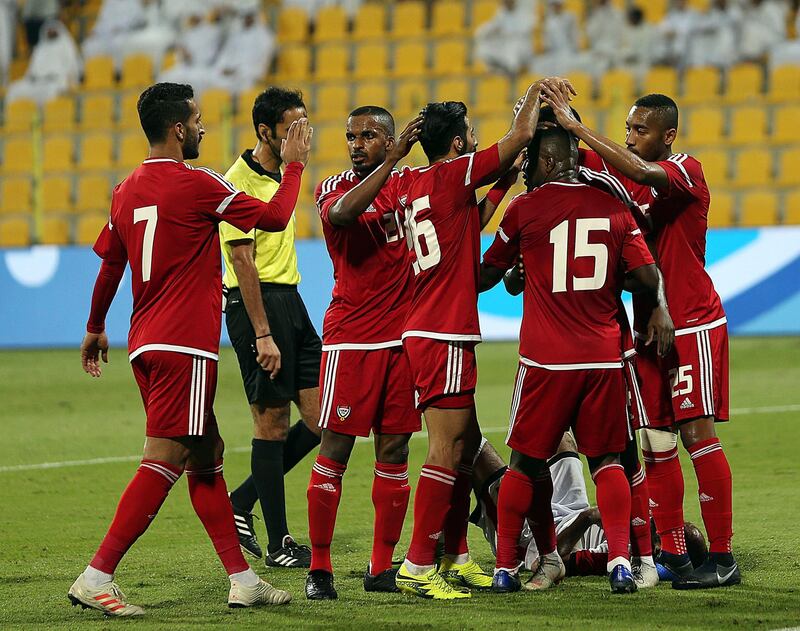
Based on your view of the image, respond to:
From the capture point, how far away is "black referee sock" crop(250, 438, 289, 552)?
6.07 m

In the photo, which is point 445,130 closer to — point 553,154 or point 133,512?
point 553,154

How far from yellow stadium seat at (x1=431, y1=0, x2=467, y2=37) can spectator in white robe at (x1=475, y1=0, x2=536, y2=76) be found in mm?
912

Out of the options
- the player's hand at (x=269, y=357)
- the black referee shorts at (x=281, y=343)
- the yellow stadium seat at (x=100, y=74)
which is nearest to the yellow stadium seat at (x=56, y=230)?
the yellow stadium seat at (x=100, y=74)

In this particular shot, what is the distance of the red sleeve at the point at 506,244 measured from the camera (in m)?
5.14

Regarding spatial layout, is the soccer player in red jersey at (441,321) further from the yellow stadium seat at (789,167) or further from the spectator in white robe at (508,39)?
the spectator in white robe at (508,39)

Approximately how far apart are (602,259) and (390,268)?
88cm

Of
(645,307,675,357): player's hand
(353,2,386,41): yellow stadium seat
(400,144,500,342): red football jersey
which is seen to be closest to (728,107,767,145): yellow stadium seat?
(353,2,386,41): yellow stadium seat

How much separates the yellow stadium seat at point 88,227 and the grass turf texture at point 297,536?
6131 mm

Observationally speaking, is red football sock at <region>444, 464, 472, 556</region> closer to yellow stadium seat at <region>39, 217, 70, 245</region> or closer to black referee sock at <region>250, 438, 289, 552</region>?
black referee sock at <region>250, 438, 289, 552</region>

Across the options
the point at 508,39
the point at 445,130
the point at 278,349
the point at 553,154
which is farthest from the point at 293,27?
the point at 553,154

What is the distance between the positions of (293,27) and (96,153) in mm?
3449

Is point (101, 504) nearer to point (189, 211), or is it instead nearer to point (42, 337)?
point (189, 211)

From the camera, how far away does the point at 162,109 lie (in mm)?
5090

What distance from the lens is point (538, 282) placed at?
5109 millimetres
